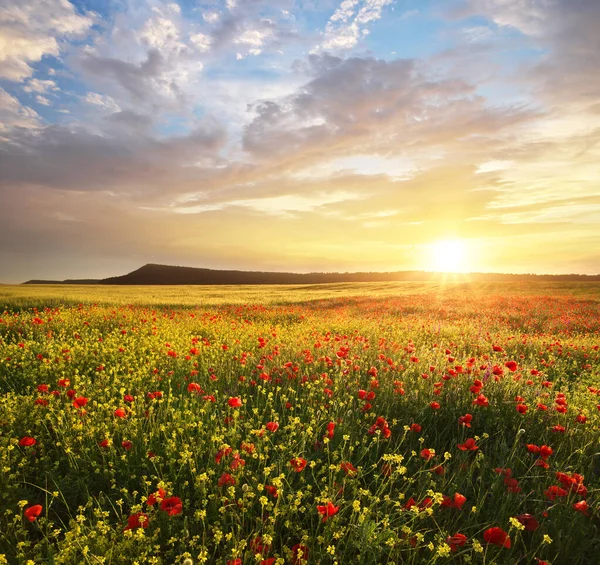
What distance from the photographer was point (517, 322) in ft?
55.9

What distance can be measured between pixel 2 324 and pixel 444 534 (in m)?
12.3

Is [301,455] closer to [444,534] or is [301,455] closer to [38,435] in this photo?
[444,534]

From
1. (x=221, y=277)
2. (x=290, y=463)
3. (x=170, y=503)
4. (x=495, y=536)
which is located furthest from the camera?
(x=221, y=277)

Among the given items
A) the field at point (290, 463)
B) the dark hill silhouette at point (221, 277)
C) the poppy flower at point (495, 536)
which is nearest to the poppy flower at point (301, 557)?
the field at point (290, 463)

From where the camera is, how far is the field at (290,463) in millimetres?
2625

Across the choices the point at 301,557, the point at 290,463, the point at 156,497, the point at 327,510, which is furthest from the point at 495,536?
the point at 156,497

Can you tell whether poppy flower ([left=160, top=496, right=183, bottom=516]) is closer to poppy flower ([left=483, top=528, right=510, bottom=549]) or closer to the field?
the field

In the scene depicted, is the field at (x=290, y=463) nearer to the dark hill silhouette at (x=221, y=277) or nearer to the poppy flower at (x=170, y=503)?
the poppy flower at (x=170, y=503)

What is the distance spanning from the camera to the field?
2.62 meters

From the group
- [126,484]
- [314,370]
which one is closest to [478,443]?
[314,370]

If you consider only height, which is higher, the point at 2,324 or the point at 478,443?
the point at 2,324

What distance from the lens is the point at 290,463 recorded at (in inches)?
117

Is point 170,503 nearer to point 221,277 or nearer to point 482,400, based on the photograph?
point 482,400

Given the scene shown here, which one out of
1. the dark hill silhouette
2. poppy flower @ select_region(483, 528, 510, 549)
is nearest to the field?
poppy flower @ select_region(483, 528, 510, 549)
